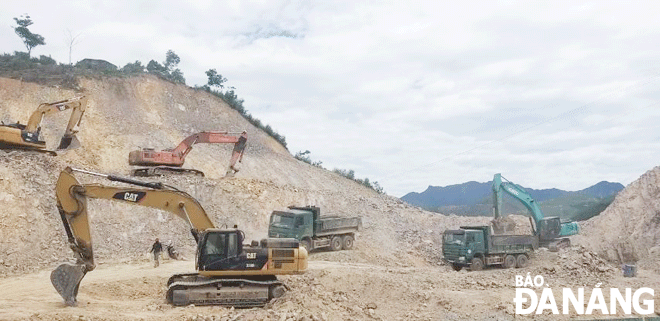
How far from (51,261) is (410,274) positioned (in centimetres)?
1229

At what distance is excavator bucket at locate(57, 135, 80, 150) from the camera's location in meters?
27.4

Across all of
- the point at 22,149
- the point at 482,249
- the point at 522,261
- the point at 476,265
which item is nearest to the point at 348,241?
the point at 476,265

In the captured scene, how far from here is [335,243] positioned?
23.8 meters

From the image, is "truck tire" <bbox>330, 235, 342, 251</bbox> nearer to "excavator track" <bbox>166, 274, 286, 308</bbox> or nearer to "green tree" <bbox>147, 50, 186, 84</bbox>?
"excavator track" <bbox>166, 274, 286, 308</bbox>

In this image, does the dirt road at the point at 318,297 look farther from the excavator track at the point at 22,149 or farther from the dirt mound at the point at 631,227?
the excavator track at the point at 22,149

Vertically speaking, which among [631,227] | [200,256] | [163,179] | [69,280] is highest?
[163,179]

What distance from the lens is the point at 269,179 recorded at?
33344 mm

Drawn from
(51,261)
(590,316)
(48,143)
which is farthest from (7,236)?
(590,316)

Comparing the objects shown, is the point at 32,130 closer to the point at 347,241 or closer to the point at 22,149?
the point at 22,149

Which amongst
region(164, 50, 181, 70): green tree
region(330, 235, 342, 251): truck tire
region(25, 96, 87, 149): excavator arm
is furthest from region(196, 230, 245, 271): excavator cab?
region(164, 50, 181, 70): green tree

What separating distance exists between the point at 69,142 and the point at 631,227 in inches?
1085

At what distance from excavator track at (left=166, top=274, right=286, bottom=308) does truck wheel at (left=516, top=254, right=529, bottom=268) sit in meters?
12.7

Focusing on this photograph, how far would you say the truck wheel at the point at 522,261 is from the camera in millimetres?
22828

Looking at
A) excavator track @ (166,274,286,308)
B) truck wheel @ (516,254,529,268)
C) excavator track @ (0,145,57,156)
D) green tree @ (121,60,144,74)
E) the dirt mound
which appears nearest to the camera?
excavator track @ (166,274,286,308)
